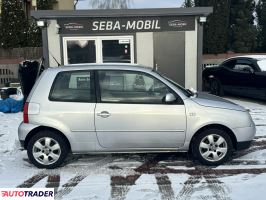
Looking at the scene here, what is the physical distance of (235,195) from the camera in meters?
4.98

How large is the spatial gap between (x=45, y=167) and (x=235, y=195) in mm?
2939

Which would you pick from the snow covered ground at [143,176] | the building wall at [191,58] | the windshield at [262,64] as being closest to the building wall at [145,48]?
the building wall at [191,58]

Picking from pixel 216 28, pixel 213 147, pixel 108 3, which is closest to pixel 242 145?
pixel 213 147

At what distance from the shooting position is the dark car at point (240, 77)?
11938 millimetres

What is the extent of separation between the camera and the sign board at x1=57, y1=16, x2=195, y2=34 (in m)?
11.9

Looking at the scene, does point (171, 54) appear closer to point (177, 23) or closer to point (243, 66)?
point (177, 23)

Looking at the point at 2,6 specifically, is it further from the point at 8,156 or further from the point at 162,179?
the point at 162,179

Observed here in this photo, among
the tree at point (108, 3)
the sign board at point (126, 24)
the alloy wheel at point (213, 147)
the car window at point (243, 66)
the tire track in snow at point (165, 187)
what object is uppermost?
the tree at point (108, 3)

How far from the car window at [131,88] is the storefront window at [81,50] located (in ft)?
19.9

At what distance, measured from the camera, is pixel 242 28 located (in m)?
20.9

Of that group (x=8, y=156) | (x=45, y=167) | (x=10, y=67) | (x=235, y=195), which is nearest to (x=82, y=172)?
(x=45, y=167)

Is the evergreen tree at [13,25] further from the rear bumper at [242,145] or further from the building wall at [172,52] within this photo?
the rear bumper at [242,145]

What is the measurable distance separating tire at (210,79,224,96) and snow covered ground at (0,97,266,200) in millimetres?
6637

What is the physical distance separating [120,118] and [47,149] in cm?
126
